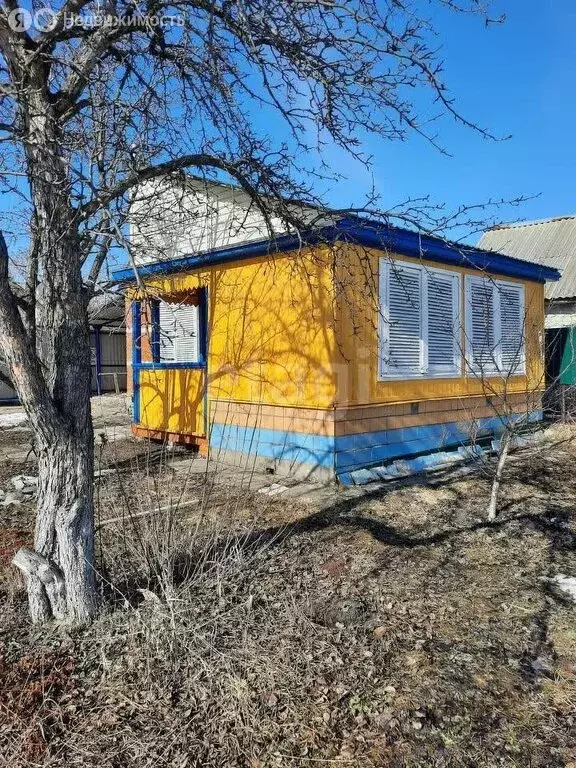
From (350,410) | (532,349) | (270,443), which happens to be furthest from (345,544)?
(532,349)

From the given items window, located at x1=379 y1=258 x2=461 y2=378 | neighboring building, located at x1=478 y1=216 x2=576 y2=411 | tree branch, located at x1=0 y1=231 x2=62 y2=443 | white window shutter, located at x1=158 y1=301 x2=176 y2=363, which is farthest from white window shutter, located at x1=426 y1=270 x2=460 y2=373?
tree branch, located at x1=0 y1=231 x2=62 y2=443

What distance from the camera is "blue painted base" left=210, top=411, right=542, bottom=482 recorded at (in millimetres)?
6551

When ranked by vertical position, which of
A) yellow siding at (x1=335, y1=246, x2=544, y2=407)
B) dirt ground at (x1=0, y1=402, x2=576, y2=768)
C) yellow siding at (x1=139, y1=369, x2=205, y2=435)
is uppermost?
yellow siding at (x1=335, y1=246, x2=544, y2=407)

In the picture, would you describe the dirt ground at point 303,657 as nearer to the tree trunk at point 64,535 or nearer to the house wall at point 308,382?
the tree trunk at point 64,535

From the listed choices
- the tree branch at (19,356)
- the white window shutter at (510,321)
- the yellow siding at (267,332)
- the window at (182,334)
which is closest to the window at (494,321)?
the white window shutter at (510,321)

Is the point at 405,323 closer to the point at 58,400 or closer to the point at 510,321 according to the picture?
the point at 510,321

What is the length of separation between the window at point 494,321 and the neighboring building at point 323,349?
3cm

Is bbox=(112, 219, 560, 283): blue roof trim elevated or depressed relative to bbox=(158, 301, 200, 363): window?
elevated

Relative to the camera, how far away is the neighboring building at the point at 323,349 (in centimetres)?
652

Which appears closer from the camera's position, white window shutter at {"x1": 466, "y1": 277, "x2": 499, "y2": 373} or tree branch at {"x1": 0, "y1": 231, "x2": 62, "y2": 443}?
tree branch at {"x1": 0, "y1": 231, "x2": 62, "y2": 443}

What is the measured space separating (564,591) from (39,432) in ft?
11.2

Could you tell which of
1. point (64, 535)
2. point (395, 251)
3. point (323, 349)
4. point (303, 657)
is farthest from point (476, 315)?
point (64, 535)

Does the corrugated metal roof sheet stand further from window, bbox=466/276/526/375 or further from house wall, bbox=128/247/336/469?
house wall, bbox=128/247/336/469

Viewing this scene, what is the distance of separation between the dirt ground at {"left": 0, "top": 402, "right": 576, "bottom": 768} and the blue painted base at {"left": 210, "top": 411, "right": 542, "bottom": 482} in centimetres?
190
